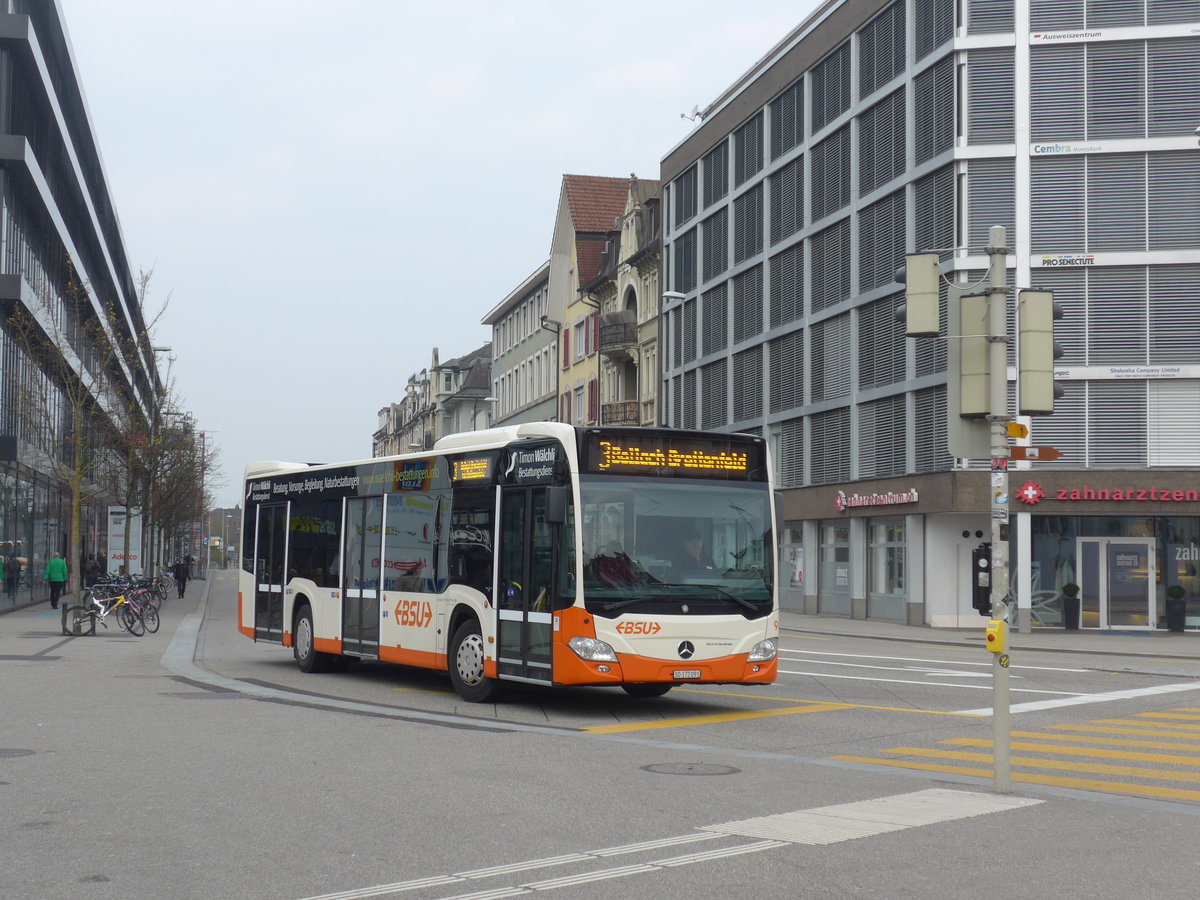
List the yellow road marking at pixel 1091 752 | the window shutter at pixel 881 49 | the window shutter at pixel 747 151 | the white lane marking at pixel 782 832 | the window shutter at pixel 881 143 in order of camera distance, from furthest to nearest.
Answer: the window shutter at pixel 747 151 < the window shutter at pixel 881 49 < the window shutter at pixel 881 143 < the yellow road marking at pixel 1091 752 < the white lane marking at pixel 782 832

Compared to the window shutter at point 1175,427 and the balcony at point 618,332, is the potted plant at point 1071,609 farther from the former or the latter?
the balcony at point 618,332

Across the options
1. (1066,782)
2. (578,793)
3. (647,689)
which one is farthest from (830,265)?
(578,793)

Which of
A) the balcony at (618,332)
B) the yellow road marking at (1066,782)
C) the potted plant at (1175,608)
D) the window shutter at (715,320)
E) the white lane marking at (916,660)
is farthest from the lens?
the balcony at (618,332)

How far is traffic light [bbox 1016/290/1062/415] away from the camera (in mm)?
10867

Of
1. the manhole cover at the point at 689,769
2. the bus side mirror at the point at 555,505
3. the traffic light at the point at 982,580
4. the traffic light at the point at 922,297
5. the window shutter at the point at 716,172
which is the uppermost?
the window shutter at the point at 716,172

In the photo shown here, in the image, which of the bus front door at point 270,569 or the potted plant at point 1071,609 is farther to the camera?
the potted plant at point 1071,609

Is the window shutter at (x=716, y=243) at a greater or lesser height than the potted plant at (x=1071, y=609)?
greater

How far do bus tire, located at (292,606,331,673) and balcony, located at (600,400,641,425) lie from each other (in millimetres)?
45366

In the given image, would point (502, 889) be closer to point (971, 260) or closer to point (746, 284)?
point (971, 260)

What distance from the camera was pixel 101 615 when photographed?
1161 inches

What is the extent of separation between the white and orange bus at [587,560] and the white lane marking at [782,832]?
4766 mm

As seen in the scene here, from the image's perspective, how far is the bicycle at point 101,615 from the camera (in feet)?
95.1

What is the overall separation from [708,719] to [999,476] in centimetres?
557

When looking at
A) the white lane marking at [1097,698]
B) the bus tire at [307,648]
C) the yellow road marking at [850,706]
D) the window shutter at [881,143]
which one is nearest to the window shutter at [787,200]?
the window shutter at [881,143]
